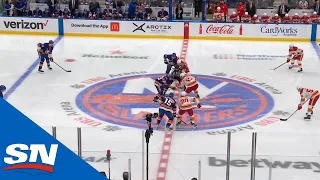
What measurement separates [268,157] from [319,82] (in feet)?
25.6

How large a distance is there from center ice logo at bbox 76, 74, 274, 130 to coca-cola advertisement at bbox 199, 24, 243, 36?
531 centimetres

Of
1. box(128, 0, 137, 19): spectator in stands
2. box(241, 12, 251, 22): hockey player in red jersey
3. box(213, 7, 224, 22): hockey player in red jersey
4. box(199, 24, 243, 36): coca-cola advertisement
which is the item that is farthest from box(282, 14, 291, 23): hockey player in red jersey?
box(128, 0, 137, 19): spectator in stands

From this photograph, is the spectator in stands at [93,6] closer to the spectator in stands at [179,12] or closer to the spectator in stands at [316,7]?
the spectator in stands at [179,12]

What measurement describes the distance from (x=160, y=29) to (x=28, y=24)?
15.5 ft

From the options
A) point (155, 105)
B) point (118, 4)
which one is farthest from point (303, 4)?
point (155, 105)

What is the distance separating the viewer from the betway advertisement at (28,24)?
21312 millimetres

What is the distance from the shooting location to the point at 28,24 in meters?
21.4

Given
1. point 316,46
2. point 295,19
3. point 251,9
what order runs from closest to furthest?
point 316,46 < point 295,19 < point 251,9

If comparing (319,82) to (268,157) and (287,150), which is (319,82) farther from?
(268,157)

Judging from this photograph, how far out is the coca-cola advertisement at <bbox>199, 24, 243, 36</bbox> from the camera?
20859 mm

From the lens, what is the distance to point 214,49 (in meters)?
19.6

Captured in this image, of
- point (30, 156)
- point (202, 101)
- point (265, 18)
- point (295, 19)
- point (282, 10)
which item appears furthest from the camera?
point (282, 10)

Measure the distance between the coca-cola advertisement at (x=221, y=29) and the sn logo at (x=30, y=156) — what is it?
1659 centimetres

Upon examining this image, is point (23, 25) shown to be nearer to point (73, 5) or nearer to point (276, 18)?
point (73, 5)
